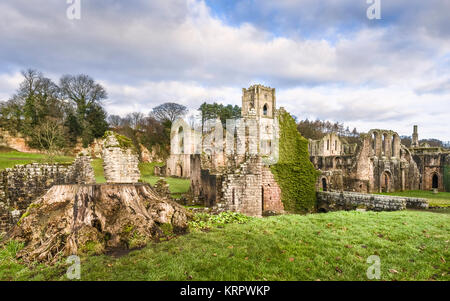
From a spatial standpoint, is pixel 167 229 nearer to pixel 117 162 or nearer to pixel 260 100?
pixel 117 162

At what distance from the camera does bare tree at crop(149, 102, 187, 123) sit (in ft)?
192

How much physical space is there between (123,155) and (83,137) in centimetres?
3582

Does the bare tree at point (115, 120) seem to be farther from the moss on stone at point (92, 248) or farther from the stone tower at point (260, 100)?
the moss on stone at point (92, 248)

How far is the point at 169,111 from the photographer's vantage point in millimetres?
58906

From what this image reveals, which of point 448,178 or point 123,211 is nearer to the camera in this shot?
point 123,211

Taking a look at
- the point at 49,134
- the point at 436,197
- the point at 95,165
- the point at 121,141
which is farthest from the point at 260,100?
the point at 121,141

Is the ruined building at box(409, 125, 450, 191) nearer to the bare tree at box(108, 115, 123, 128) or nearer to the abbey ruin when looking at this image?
the abbey ruin

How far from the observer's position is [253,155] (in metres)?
12.2

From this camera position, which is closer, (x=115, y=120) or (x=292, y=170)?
(x=292, y=170)

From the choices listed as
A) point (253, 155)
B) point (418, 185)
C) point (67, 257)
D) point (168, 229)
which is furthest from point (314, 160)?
point (67, 257)

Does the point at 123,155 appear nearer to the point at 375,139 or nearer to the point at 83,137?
the point at 375,139

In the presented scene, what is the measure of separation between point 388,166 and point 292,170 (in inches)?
682

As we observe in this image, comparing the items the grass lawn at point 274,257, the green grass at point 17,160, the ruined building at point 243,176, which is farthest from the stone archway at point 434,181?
the green grass at point 17,160

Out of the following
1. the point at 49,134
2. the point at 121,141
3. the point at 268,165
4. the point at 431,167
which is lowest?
the point at 431,167
